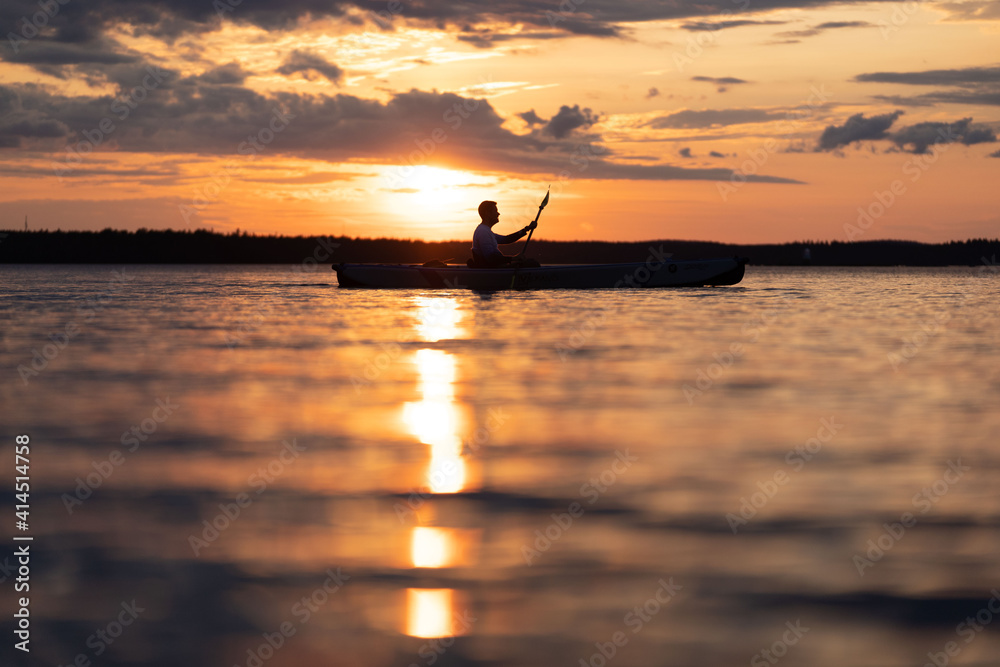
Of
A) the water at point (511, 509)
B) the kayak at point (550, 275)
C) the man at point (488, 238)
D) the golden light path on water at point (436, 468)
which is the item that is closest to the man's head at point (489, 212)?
the man at point (488, 238)

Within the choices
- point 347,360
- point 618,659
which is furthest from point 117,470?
point 347,360

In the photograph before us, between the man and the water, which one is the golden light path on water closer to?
the water

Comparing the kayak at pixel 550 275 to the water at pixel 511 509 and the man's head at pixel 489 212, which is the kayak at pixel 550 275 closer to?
the man's head at pixel 489 212

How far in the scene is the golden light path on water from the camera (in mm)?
4008

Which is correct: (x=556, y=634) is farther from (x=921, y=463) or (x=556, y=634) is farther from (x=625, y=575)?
(x=921, y=463)

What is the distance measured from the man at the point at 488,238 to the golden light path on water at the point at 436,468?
13843mm

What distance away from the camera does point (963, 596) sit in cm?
426

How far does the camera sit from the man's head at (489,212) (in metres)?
28.6

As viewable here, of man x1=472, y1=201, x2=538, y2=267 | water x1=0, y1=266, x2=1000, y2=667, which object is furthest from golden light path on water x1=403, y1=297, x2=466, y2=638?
man x1=472, y1=201, x2=538, y2=267

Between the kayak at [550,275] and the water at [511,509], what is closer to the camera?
the water at [511,509]

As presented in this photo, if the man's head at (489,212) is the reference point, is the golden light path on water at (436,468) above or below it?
below

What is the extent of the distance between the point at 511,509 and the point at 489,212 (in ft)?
76.9

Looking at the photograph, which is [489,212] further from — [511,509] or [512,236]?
[511,509]

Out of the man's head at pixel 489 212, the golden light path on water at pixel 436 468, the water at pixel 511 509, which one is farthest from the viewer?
the man's head at pixel 489 212
